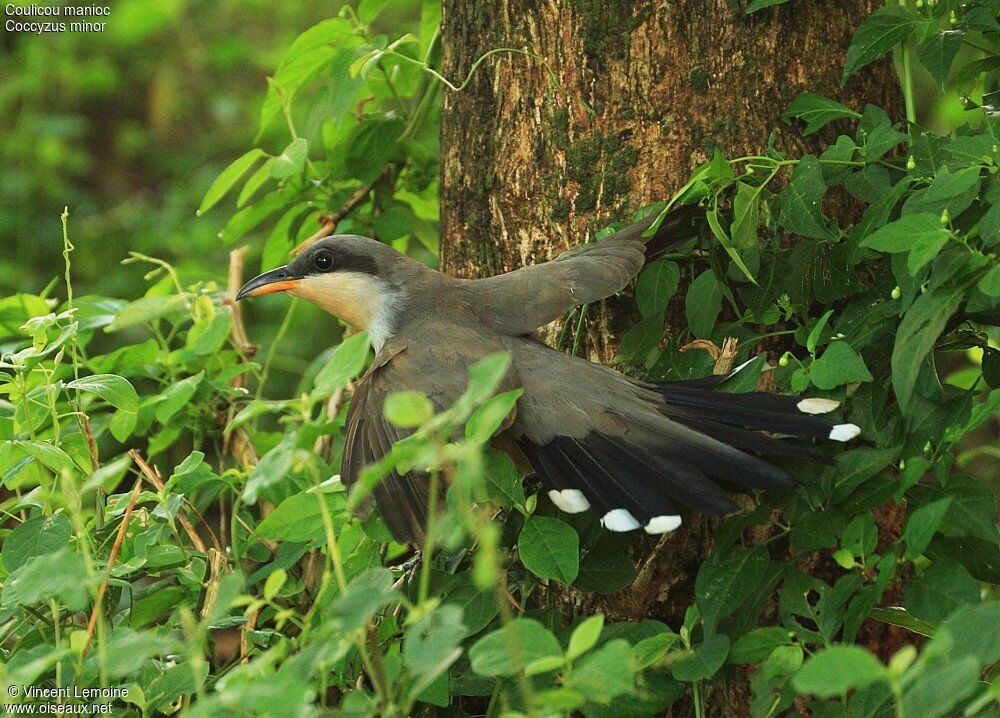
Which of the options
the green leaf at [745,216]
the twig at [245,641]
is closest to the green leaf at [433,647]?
the twig at [245,641]

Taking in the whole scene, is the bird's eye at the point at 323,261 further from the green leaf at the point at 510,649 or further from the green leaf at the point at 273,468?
the green leaf at the point at 510,649

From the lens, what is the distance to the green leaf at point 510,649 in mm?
1326

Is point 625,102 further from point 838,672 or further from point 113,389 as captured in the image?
point 838,672

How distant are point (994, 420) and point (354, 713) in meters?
4.74

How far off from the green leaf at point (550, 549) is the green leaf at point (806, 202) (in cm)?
78

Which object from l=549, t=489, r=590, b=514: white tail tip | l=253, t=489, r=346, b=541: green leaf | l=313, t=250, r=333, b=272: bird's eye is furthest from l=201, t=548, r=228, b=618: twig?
l=313, t=250, r=333, b=272: bird's eye

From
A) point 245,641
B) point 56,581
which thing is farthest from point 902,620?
point 56,581

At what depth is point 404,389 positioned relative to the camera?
2139mm

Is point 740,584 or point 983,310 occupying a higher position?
point 983,310

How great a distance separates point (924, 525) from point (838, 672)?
0.50m

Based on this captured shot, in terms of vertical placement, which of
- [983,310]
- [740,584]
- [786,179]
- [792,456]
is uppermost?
[786,179]

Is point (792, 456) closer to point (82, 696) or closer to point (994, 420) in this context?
point (82, 696)

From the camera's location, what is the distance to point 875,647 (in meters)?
2.29

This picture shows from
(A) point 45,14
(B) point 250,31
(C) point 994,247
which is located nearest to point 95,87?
(A) point 45,14
